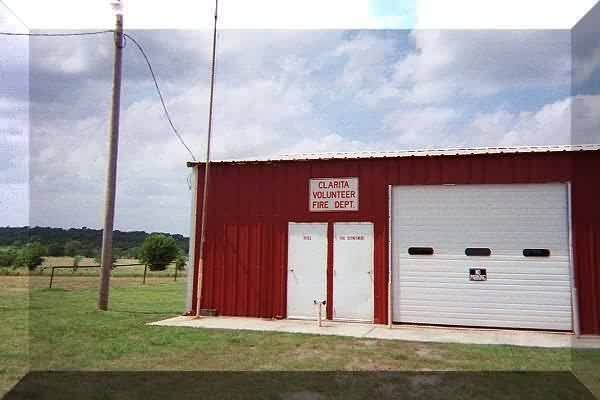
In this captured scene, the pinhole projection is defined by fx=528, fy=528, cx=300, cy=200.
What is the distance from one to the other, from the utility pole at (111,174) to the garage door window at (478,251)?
919 centimetres

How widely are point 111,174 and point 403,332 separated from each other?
28.6 ft

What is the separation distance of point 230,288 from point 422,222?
16.5 feet

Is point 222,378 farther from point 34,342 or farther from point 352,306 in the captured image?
point 352,306

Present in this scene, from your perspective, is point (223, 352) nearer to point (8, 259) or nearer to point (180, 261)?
point (180, 261)

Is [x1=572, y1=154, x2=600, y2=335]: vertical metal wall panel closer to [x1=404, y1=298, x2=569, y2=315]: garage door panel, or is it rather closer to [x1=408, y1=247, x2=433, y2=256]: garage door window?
[x1=404, y1=298, x2=569, y2=315]: garage door panel

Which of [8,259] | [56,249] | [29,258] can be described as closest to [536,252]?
[29,258]

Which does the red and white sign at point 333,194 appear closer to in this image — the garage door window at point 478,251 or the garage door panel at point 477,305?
the garage door panel at point 477,305

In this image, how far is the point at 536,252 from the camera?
38.3ft

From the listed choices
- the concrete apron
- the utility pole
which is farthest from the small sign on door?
the utility pole

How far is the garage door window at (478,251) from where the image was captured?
11.9 meters

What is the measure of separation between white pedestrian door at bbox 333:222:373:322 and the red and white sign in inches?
18.2

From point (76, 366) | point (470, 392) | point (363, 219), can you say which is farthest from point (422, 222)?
point (76, 366)

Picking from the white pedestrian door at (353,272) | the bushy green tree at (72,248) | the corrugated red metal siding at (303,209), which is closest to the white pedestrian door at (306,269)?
the corrugated red metal siding at (303,209)

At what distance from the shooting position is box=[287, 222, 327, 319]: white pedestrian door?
12.8m
